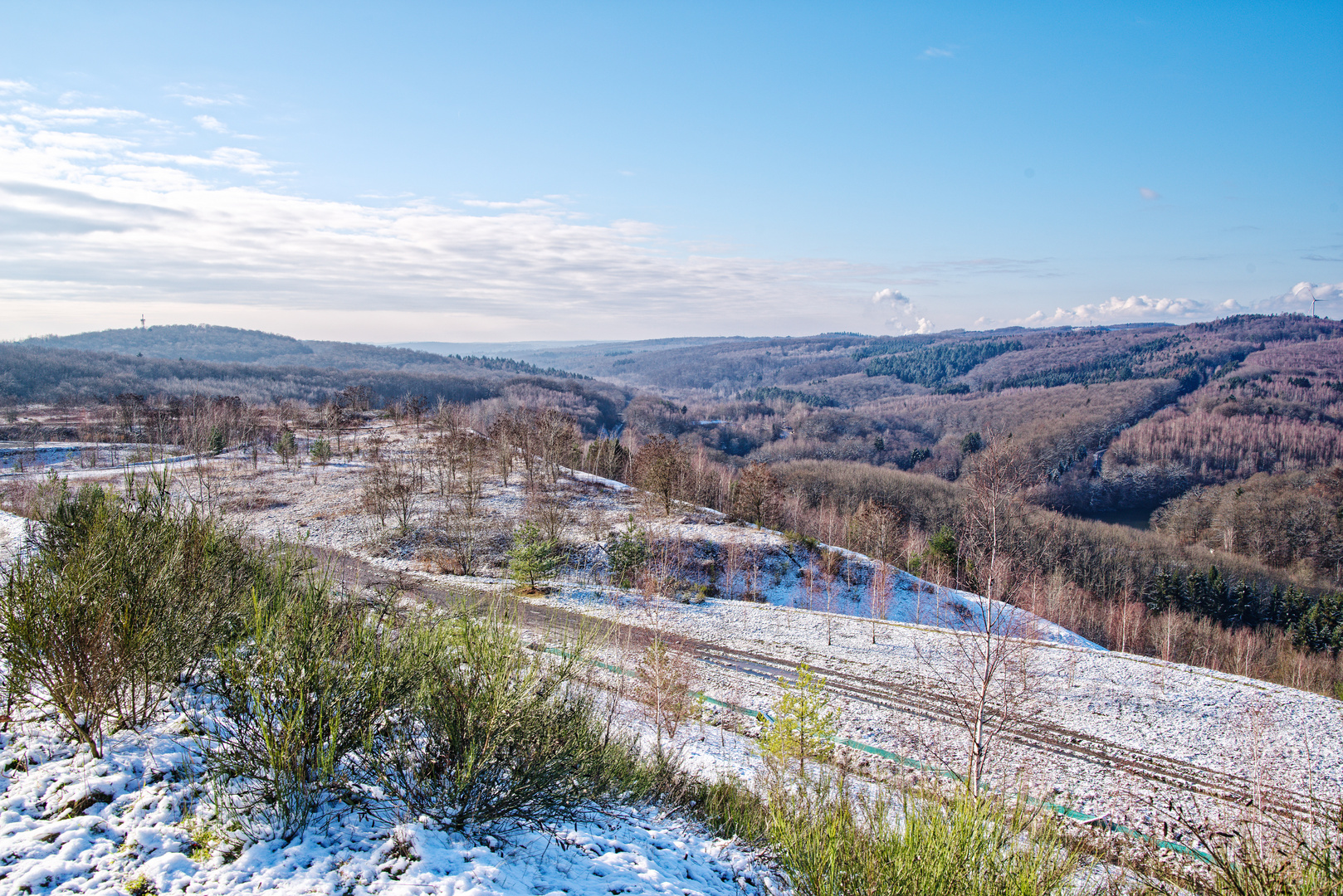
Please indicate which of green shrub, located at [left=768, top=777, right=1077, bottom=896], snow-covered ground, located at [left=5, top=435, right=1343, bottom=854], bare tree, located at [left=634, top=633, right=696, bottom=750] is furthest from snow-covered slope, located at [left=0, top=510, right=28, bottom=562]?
green shrub, located at [left=768, top=777, right=1077, bottom=896]

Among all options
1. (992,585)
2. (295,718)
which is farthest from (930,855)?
(992,585)

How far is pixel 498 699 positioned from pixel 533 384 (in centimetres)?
16711

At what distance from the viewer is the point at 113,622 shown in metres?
5.95

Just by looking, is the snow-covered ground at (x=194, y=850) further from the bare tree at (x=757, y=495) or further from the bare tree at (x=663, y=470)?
the bare tree at (x=757, y=495)

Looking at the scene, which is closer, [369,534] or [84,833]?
[84,833]

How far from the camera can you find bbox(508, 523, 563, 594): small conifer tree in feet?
92.7

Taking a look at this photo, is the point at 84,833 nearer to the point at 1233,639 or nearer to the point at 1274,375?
the point at 1233,639

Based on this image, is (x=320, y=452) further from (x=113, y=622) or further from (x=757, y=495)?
(x=113, y=622)

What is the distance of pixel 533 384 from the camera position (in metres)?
168

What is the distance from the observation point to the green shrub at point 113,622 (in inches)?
223

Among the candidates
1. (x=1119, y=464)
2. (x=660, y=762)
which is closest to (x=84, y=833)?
(x=660, y=762)

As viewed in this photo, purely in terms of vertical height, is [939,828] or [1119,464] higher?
[939,828]

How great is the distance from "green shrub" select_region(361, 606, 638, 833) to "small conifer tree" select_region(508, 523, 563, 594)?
2129cm

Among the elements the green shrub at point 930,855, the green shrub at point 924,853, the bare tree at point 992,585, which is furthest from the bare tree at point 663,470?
the green shrub at point 930,855
